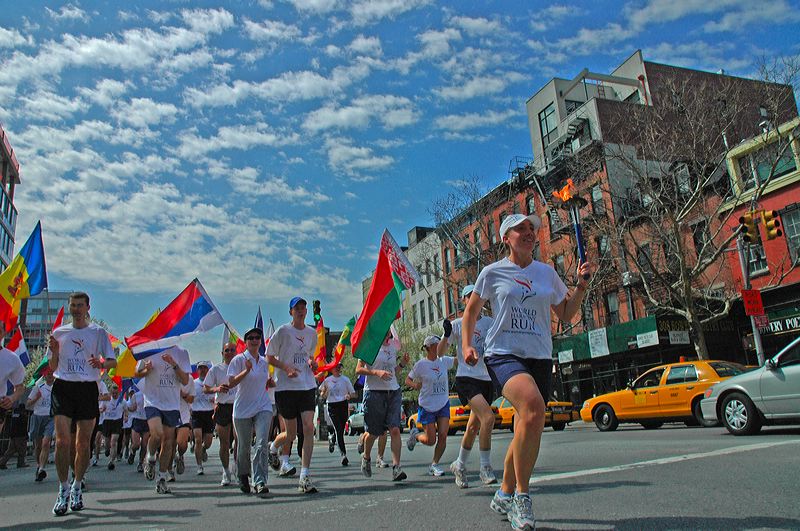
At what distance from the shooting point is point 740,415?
10711 millimetres

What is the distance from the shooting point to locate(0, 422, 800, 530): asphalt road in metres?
4.11

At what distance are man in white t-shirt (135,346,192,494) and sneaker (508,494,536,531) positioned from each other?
5656 millimetres

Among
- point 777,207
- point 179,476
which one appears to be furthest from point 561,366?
point 179,476

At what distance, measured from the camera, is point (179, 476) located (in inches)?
420

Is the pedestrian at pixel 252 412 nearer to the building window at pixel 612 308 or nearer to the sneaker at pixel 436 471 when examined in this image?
the sneaker at pixel 436 471

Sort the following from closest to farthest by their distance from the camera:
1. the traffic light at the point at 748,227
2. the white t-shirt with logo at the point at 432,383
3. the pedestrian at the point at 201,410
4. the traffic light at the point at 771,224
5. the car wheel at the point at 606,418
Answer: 1. the white t-shirt with logo at the point at 432,383
2. the pedestrian at the point at 201,410
3. the traffic light at the point at 771,224
4. the traffic light at the point at 748,227
5. the car wheel at the point at 606,418

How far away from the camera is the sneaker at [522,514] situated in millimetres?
3633

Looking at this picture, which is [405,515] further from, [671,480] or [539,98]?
[539,98]

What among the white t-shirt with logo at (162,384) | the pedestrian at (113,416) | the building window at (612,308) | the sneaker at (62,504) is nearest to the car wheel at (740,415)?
the white t-shirt with logo at (162,384)

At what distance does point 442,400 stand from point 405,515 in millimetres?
3655

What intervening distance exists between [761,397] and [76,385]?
9994 mm

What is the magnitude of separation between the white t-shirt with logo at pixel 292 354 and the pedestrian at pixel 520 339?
3308 millimetres

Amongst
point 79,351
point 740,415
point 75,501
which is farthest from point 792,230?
point 75,501

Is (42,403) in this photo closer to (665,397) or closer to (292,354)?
(292,354)
